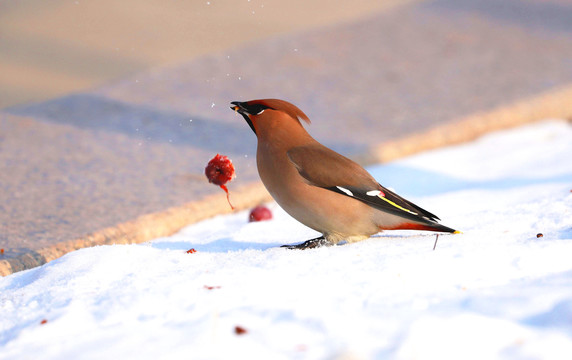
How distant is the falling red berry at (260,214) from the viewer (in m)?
3.75

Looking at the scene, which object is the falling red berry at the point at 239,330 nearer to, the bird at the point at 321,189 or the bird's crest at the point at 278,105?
the bird at the point at 321,189

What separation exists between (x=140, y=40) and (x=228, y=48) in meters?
1.01

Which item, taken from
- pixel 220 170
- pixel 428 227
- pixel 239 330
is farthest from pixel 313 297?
pixel 220 170

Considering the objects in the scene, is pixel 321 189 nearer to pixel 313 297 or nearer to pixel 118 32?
pixel 313 297

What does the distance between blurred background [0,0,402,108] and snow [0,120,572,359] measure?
3.40 metres

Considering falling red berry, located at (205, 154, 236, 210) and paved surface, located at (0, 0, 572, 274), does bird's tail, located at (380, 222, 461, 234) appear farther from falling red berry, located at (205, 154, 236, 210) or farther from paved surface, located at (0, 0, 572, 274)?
paved surface, located at (0, 0, 572, 274)

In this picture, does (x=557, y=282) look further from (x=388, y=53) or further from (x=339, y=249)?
(x=388, y=53)

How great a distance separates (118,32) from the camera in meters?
7.24

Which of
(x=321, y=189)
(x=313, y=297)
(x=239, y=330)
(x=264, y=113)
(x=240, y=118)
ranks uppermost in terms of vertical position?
(x=240, y=118)

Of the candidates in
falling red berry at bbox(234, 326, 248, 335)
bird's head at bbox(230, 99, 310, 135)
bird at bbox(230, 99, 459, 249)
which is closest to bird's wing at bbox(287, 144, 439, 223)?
bird at bbox(230, 99, 459, 249)

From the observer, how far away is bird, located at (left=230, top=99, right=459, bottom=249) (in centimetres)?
275

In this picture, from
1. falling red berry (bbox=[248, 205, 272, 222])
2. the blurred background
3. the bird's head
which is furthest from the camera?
the blurred background

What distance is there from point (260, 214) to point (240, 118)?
156 cm

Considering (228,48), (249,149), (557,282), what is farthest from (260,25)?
(557,282)
